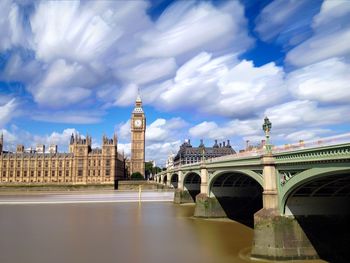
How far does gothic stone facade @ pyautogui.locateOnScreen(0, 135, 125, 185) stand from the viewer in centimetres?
12069

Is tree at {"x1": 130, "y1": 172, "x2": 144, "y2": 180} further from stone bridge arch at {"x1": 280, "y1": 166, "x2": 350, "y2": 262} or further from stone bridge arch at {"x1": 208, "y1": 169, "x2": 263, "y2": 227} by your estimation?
stone bridge arch at {"x1": 280, "y1": 166, "x2": 350, "y2": 262}

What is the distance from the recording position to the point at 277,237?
21.7 meters

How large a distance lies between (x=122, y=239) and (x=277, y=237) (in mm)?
12796

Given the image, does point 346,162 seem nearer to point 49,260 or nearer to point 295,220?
point 295,220

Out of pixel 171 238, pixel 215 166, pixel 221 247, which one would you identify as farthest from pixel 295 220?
pixel 215 166

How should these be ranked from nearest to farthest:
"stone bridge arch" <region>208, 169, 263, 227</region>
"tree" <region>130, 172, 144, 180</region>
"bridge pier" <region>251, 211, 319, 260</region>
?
"bridge pier" <region>251, 211, 319, 260</region> → "stone bridge arch" <region>208, 169, 263, 227</region> → "tree" <region>130, 172, 144, 180</region>

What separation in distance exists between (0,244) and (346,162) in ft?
80.8

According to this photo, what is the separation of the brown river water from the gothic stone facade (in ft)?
257

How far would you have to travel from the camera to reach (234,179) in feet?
146

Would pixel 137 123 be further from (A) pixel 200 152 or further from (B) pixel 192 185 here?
(B) pixel 192 185

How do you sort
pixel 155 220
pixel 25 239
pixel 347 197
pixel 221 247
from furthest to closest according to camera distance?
pixel 155 220, pixel 25 239, pixel 221 247, pixel 347 197

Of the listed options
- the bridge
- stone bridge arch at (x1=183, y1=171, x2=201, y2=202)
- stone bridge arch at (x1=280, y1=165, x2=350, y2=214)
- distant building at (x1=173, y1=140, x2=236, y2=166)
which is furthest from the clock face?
stone bridge arch at (x1=280, y1=165, x2=350, y2=214)

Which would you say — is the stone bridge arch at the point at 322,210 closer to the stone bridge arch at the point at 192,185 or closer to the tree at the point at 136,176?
the stone bridge arch at the point at 192,185

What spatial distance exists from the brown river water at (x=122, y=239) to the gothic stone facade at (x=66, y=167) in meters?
78.4
